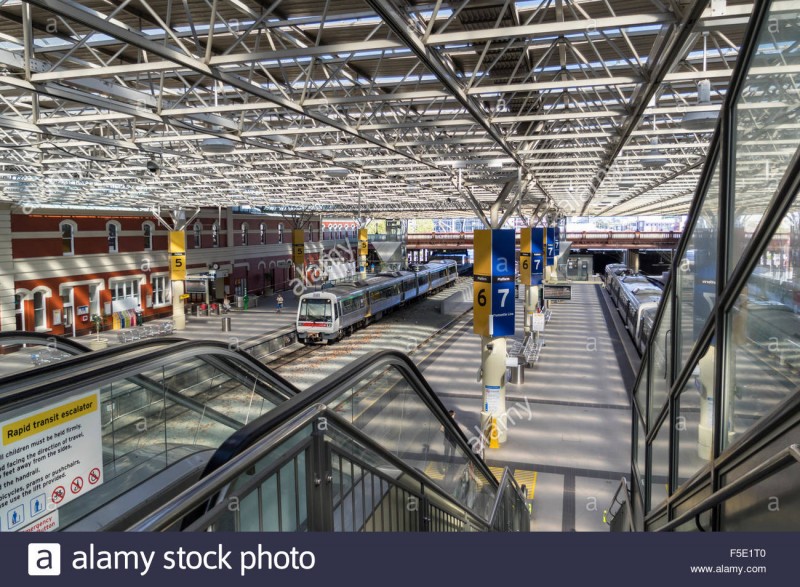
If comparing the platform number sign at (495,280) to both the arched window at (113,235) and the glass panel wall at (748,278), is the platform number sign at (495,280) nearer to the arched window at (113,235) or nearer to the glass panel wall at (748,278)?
the glass panel wall at (748,278)

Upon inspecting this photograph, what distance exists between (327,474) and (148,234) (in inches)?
1284

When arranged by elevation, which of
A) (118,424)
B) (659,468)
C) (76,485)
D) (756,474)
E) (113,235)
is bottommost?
(659,468)

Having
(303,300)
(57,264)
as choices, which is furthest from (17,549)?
(57,264)

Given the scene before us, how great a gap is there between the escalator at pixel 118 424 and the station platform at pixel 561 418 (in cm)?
629

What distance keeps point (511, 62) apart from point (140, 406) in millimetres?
8323

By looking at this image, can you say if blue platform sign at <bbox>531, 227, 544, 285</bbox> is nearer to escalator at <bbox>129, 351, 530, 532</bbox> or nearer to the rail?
escalator at <bbox>129, 351, 530, 532</bbox>

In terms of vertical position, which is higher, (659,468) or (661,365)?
(661,365)

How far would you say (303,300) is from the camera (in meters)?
26.7

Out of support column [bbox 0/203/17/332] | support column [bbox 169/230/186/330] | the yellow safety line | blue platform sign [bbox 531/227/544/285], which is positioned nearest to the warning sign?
the yellow safety line

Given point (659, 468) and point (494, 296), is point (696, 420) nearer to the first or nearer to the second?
point (659, 468)

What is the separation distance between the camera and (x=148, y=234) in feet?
108

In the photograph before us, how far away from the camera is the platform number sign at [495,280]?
13383 millimetres

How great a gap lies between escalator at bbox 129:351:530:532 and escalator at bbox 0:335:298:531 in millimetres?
1575

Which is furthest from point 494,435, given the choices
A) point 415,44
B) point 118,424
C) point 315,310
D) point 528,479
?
point 315,310
